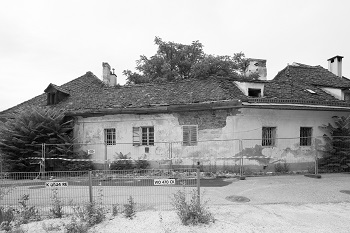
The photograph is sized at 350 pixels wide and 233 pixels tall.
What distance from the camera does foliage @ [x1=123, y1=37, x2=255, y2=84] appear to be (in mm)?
24719

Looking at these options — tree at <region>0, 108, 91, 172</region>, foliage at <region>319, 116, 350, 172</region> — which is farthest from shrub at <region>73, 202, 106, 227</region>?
foliage at <region>319, 116, 350, 172</region>

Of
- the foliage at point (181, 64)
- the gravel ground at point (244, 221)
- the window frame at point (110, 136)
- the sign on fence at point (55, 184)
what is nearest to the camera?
the gravel ground at point (244, 221)

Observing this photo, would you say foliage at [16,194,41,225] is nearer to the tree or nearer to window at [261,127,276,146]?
the tree

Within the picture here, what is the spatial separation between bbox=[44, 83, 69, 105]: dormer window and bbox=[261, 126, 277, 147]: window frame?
43.5ft

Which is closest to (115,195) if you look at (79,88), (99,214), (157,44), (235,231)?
(99,214)

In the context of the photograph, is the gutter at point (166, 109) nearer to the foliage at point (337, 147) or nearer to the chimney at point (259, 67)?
the foliage at point (337, 147)

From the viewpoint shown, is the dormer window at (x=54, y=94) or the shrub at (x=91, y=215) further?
the dormer window at (x=54, y=94)

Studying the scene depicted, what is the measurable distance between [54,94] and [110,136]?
5.90m

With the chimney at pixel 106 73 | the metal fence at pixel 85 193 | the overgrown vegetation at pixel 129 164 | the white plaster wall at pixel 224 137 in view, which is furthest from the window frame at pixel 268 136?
the chimney at pixel 106 73

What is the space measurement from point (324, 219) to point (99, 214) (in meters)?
5.27

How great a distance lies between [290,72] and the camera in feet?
58.2

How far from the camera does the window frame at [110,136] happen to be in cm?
1362

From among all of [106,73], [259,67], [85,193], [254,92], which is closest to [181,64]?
[106,73]

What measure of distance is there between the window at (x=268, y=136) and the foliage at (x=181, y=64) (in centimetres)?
1320
